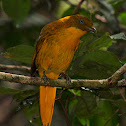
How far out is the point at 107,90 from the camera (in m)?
2.44

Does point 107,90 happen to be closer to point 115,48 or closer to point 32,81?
point 32,81

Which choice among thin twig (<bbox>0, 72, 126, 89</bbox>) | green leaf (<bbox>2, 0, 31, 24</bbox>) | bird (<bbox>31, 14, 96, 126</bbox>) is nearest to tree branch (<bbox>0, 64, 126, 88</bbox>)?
thin twig (<bbox>0, 72, 126, 89</bbox>)

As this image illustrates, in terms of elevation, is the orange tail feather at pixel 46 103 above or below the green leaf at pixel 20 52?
below

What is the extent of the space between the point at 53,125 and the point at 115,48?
1.30 metres

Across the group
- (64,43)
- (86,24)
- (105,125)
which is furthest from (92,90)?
(86,24)

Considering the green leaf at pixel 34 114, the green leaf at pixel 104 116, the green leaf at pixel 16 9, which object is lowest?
the green leaf at pixel 34 114

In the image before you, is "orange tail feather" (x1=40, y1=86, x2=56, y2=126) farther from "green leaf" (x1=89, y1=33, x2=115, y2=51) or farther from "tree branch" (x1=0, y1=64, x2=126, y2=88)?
"green leaf" (x1=89, y1=33, x2=115, y2=51)

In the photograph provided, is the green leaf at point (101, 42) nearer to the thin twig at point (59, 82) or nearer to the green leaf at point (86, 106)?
the thin twig at point (59, 82)

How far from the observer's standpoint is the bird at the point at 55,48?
2.55m

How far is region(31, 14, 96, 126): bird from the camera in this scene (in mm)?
2553

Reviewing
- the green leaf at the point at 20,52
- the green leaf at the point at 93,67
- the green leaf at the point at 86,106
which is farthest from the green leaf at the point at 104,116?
the green leaf at the point at 20,52

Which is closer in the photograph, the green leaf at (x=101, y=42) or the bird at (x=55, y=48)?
the green leaf at (x=101, y=42)

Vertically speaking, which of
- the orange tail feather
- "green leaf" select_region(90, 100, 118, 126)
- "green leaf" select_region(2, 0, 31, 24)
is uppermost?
"green leaf" select_region(2, 0, 31, 24)

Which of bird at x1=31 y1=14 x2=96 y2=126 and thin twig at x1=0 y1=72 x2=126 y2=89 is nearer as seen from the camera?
thin twig at x1=0 y1=72 x2=126 y2=89
